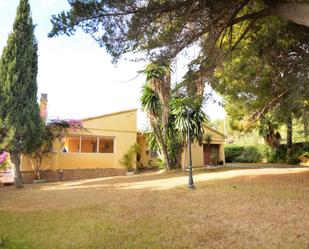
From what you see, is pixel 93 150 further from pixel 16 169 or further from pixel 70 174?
pixel 16 169

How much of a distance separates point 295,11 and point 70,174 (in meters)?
14.9

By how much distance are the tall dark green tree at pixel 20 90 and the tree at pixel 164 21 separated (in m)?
7.38

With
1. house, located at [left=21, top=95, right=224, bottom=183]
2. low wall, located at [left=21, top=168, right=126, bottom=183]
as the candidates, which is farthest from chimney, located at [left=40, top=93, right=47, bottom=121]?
low wall, located at [left=21, top=168, right=126, bottom=183]

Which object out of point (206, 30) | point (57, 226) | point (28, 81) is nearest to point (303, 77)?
point (206, 30)

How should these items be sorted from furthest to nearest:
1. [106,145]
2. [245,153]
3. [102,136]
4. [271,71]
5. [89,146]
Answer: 1. [245,153]
2. [89,146]
3. [106,145]
4. [102,136]
5. [271,71]

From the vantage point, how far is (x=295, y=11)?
625 centimetres

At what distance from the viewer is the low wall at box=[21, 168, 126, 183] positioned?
52.5 ft

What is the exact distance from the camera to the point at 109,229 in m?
5.70

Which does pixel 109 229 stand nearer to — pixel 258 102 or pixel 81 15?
pixel 81 15

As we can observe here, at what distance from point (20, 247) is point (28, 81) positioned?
974cm

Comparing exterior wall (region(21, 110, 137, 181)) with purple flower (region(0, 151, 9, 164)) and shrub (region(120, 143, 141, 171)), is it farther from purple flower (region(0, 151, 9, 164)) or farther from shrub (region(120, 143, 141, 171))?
purple flower (region(0, 151, 9, 164))

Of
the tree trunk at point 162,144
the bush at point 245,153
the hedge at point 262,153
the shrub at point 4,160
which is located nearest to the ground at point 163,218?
the shrub at point 4,160

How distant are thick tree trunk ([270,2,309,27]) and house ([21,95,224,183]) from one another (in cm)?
1271

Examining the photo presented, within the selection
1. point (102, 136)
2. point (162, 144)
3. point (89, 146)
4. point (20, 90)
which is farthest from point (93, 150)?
point (20, 90)
